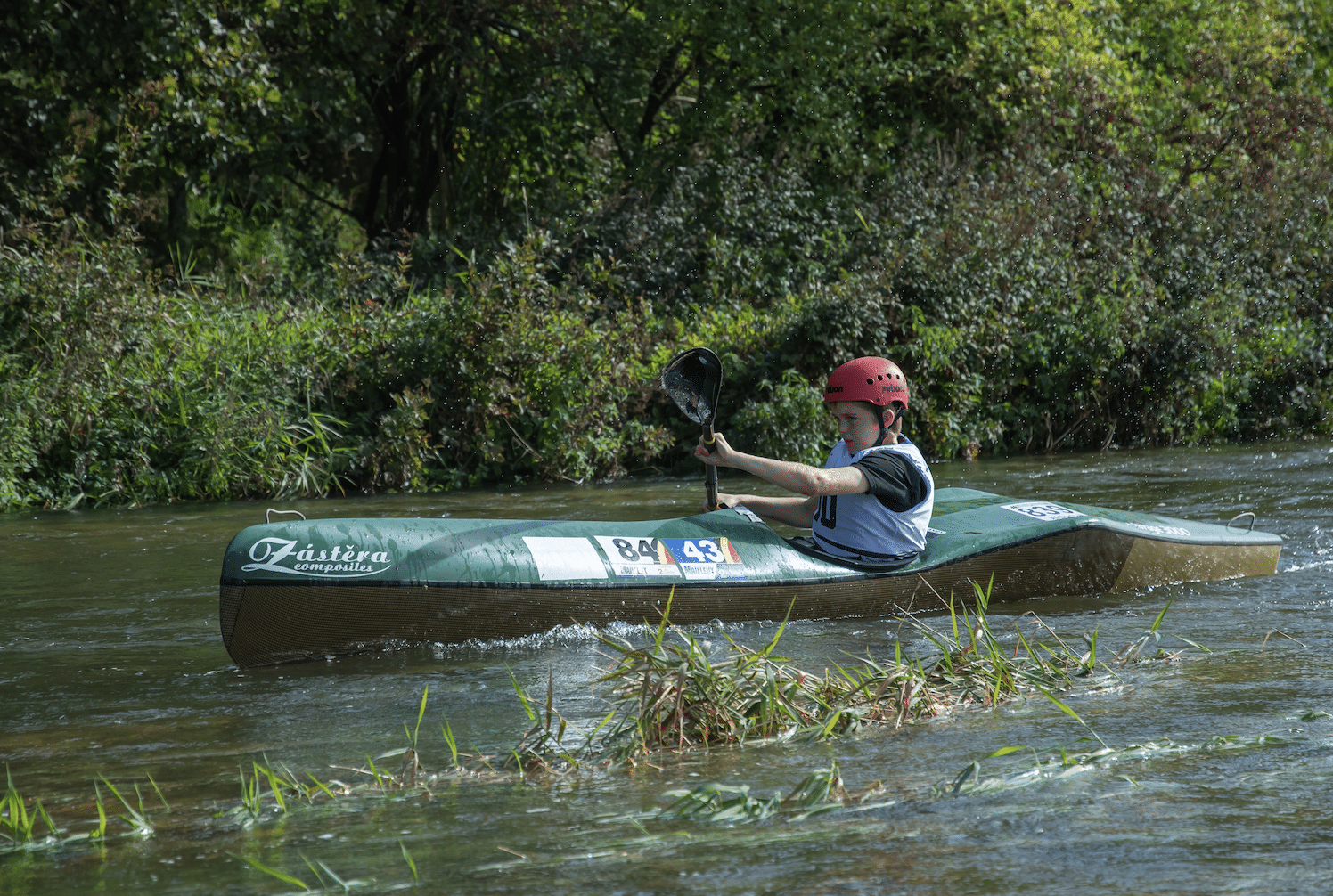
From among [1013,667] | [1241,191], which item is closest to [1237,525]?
[1013,667]

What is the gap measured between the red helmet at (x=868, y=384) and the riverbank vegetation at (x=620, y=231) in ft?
18.0

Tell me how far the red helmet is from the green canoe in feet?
2.23

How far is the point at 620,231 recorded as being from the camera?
13258 millimetres

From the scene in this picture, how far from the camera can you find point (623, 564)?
488 centimetres

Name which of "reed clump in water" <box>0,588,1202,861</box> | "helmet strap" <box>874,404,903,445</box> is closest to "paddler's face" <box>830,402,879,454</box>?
"helmet strap" <box>874,404,903,445</box>

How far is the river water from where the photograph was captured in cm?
231

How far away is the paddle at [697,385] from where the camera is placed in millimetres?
5301

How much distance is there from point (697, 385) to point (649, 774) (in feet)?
8.54

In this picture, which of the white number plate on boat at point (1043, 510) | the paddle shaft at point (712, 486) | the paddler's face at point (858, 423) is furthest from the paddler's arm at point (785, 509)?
the white number plate on boat at point (1043, 510)

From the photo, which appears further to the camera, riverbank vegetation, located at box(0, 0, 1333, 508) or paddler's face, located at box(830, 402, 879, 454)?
riverbank vegetation, located at box(0, 0, 1333, 508)

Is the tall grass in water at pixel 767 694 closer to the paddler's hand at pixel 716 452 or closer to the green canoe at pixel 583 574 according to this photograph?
the green canoe at pixel 583 574

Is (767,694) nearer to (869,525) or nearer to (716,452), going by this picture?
(716,452)

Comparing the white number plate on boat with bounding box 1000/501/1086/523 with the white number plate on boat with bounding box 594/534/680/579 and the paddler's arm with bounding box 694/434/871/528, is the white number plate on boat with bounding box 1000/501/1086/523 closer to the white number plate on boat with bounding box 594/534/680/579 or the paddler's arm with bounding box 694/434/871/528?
the paddler's arm with bounding box 694/434/871/528

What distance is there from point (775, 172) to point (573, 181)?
2599 mm
